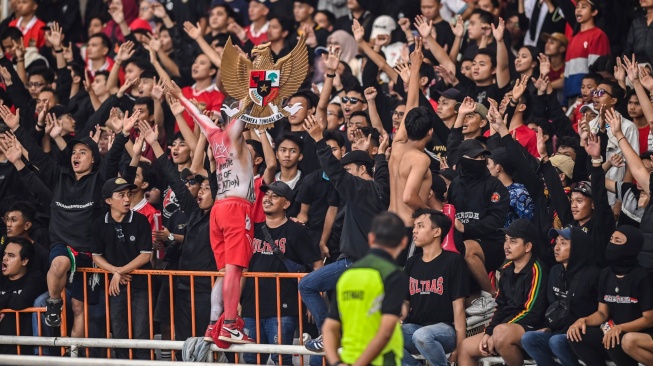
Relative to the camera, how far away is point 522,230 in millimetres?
11773

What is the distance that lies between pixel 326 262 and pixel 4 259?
11.3 ft

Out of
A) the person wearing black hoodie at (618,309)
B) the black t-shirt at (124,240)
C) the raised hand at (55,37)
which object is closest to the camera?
the person wearing black hoodie at (618,309)

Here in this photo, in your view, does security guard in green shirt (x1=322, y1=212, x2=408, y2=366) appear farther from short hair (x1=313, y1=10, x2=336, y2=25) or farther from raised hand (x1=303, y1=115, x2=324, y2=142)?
short hair (x1=313, y1=10, x2=336, y2=25)

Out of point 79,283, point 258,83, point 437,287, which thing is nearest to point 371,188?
point 437,287

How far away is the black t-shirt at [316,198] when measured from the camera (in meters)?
13.7

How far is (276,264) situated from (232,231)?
880 mm

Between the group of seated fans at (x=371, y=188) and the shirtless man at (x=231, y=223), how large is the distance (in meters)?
0.02

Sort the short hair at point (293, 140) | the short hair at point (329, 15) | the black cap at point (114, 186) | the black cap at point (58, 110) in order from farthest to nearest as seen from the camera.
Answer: the short hair at point (329, 15) < the black cap at point (58, 110) < the short hair at point (293, 140) < the black cap at point (114, 186)

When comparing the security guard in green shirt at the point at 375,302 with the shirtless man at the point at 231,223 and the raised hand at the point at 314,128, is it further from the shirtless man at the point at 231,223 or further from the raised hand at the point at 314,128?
the raised hand at the point at 314,128

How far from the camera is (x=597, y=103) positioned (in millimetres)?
14383

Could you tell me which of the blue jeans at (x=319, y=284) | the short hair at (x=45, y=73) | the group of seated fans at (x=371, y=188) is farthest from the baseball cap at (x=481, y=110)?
the short hair at (x=45, y=73)

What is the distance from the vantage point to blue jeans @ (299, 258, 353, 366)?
11938mm

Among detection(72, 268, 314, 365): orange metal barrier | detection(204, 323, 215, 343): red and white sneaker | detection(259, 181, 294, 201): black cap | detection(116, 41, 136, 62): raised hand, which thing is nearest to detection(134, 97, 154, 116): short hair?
detection(116, 41, 136, 62): raised hand

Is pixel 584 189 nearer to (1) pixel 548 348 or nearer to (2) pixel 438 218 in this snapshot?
(2) pixel 438 218
